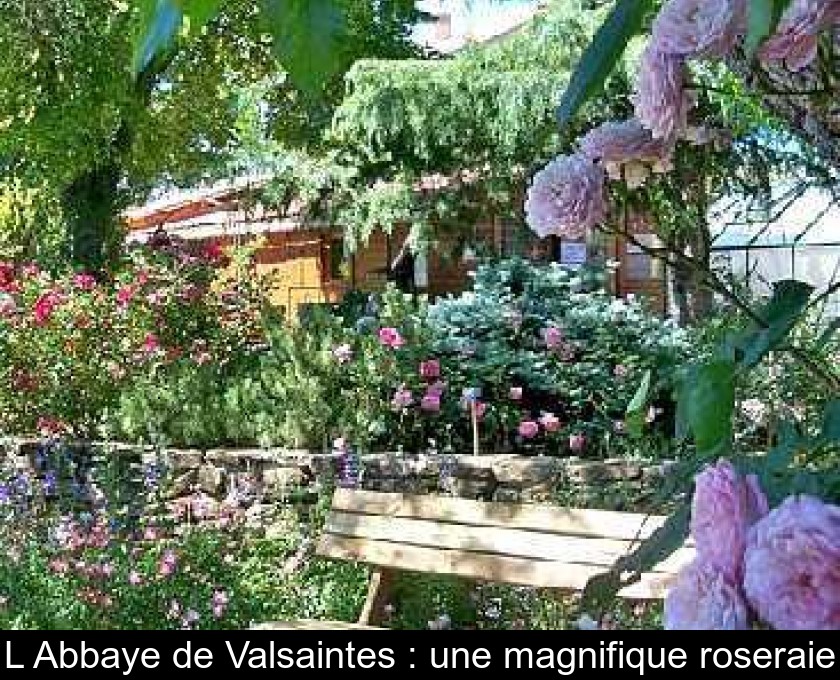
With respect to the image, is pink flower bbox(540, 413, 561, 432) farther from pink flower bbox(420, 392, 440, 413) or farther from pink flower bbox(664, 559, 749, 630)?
pink flower bbox(664, 559, 749, 630)

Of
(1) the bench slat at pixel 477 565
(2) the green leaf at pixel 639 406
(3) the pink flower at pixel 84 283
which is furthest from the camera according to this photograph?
(3) the pink flower at pixel 84 283

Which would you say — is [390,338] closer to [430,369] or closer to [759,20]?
[430,369]

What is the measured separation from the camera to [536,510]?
324 cm

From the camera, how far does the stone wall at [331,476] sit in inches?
217

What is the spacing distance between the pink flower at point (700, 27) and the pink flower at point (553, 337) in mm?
5762

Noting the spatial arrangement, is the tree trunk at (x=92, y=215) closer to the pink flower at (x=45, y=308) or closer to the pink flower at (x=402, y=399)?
the pink flower at (x=45, y=308)

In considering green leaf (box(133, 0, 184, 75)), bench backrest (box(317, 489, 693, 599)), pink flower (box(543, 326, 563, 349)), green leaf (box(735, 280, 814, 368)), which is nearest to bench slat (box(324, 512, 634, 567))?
bench backrest (box(317, 489, 693, 599))

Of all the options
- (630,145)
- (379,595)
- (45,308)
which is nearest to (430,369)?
(45,308)

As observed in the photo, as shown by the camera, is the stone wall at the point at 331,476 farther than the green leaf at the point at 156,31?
Yes

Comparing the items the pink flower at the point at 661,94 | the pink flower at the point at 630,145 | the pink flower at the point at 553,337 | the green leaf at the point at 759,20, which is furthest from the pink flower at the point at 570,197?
the pink flower at the point at 553,337

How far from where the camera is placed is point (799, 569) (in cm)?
54

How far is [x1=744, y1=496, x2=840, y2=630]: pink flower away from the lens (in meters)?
0.54

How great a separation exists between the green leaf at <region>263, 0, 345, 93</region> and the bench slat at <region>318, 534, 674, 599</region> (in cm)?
236

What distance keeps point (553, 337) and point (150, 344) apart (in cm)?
253
